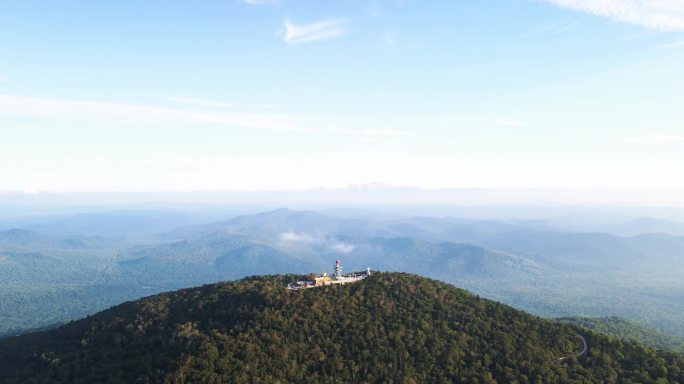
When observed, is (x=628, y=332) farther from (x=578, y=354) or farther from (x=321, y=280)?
(x=321, y=280)

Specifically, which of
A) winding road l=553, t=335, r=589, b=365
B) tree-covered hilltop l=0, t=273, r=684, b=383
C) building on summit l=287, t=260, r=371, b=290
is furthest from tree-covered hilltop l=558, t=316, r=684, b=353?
building on summit l=287, t=260, r=371, b=290

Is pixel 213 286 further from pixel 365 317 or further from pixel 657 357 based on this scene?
pixel 657 357

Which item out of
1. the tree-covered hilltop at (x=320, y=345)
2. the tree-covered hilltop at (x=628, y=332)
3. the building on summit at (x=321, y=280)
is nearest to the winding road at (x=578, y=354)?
the tree-covered hilltop at (x=320, y=345)

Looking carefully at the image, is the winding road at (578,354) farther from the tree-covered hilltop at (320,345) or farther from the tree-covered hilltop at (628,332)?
the tree-covered hilltop at (628,332)

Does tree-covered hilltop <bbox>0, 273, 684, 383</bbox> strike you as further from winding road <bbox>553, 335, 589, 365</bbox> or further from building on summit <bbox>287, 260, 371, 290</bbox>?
building on summit <bbox>287, 260, 371, 290</bbox>

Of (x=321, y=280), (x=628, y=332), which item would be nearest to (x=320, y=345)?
(x=321, y=280)

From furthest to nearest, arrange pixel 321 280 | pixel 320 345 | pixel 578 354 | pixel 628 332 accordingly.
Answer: pixel 628 332 → pixel 321 280 → pixel 578 354 → pixel 320 345

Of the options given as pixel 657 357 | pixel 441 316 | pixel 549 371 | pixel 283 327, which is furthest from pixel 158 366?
pixel 657 357
